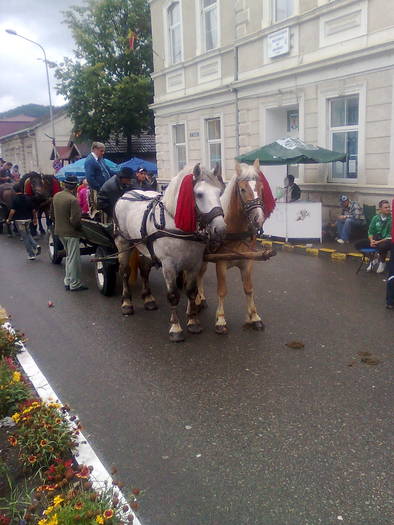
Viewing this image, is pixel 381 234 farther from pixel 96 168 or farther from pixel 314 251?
pixel 96 168

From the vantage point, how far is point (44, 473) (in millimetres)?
3148

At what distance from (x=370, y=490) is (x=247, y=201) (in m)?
3.11

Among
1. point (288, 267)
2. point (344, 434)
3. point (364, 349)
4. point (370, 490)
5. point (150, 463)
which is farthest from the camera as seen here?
point (288, 267)

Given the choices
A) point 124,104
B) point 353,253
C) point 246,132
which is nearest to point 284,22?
point 246,132

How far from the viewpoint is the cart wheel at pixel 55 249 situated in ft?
32.9

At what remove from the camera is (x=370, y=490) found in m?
2.94

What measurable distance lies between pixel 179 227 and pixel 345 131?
8.37 metres

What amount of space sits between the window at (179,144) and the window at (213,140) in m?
1.67

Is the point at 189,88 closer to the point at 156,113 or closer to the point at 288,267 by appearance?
the point at 156,113

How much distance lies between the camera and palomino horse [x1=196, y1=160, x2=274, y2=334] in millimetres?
5188

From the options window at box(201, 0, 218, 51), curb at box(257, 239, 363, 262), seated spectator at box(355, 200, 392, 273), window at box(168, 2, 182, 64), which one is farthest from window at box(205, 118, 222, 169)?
seated spectator at box(355, 200, 392, 273)

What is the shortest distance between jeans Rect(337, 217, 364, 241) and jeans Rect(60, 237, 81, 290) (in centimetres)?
620

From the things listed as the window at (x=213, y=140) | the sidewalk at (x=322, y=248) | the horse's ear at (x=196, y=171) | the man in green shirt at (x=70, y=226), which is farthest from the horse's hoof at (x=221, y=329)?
the window at (x=213, y=140)

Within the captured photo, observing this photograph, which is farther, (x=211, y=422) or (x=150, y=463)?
(x=211, y=422)
